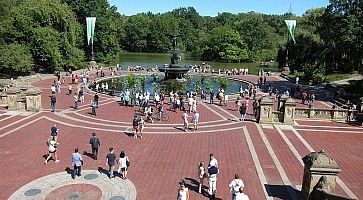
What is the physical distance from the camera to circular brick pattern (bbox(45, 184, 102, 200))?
13.3m

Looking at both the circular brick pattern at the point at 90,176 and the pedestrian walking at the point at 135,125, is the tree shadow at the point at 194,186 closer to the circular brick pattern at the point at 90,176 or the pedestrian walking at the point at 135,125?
the circular brick pattern at the point at 90,176

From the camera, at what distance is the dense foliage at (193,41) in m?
39.8

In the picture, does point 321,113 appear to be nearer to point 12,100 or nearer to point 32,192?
point 32,192

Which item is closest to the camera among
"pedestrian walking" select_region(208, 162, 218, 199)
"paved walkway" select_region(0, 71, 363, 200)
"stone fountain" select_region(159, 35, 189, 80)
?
Answer: "pedestrian walking" select_region(208, 162, 218, 199)

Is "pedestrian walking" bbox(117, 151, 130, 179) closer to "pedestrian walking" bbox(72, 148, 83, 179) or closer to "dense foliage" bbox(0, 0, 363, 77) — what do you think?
"pedestrian walking" bbox(72, 148, 83, 179)

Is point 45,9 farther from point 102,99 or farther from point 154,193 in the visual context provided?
point 154,193

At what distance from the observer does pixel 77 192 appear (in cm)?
1374

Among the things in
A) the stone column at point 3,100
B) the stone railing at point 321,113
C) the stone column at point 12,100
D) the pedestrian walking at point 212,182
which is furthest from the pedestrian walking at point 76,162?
the stone railing at point 321,113

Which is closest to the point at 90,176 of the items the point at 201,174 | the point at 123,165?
the point at 123,165

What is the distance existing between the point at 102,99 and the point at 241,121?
13441 millimetres

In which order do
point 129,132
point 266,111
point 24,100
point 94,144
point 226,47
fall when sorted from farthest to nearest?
point 226,47 → point 24,100 → point 266,111 → point 129,132 → point 94,144

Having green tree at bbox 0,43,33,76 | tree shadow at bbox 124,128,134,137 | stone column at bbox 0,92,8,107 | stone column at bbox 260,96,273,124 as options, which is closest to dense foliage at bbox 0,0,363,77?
green tree at bbox 0,43,33,76

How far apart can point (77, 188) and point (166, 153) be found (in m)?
5.36

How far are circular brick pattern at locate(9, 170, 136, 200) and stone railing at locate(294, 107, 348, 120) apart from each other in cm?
1593
